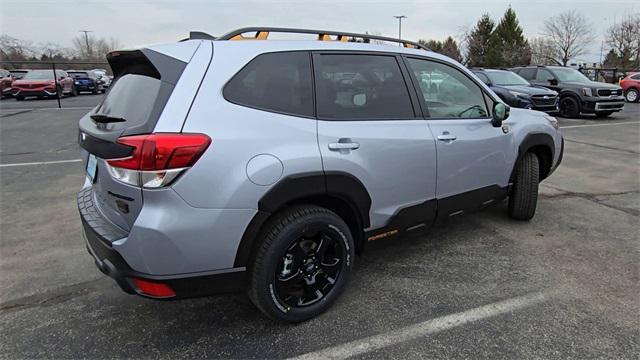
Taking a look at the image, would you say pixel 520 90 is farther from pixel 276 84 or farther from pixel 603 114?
pixel 276 84

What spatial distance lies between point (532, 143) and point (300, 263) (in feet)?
9.04

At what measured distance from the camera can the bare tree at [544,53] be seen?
5666 cm

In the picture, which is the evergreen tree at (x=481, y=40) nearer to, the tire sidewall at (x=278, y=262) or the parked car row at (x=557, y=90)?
the parked car row at (x=557, y=90)

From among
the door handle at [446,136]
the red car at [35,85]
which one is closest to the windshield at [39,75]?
the red car at [35,85]

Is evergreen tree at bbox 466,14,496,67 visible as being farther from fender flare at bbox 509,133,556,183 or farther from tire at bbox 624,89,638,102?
fender flare at bbox 509,133,556,183

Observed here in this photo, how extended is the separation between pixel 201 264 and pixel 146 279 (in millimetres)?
276

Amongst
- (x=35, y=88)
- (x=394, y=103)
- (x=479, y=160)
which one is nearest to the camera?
(x=394, y=103)

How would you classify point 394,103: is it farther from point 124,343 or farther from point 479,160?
point 124,343

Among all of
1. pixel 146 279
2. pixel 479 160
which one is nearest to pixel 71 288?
pixel 146 279

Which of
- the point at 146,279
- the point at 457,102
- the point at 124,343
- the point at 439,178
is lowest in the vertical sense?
the point at 124,343

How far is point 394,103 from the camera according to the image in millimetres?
3076

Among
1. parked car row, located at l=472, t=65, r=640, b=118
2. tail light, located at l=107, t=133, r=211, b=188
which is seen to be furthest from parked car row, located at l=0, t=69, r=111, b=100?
tail light, located at l=107, t=133, r=211, b=188

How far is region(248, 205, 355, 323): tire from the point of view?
2.44 metres

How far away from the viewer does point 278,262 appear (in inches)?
97.3
